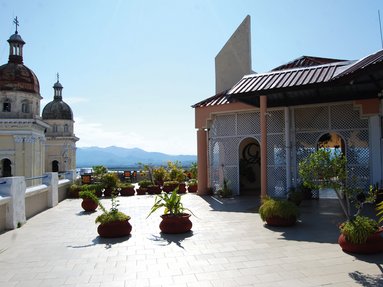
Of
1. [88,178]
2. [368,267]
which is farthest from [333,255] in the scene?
[88,178]

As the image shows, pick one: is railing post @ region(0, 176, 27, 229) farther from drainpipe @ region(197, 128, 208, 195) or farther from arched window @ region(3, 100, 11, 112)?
arched window @ region(3, 100, 11, 112)

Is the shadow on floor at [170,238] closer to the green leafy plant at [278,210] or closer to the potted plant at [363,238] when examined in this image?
the green leafy plant at [278,210]

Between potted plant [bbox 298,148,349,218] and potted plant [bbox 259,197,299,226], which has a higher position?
potted plant [bbox 298,148,349,218]

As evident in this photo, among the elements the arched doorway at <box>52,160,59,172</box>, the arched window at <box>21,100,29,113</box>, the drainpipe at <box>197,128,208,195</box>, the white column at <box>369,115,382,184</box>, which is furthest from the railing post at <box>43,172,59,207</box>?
the arched doorway at <box>52,160,59,172</box>

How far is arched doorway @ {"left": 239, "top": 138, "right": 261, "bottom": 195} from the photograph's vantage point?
19656 mm

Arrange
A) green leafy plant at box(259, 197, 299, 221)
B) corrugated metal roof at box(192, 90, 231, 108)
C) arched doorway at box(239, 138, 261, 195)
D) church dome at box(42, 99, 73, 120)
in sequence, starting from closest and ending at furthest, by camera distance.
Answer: green leafy plant at box(259, 197, 299, 221) → corrugated metal roof at box(192, 90, 231, 108) → arched doorway at box(239, 138, 261, 195) → church dome at box(42, 99, 73, 120)

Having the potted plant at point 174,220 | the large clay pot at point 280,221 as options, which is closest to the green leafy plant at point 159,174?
the potted plant at point 174,220

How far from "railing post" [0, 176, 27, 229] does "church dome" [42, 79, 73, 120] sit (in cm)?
4217

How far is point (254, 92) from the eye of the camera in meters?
11.5

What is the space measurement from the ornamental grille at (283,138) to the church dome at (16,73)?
25.7m

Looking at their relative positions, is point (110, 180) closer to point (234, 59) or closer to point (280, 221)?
point (234, 59)

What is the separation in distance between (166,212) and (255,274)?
390 centimetres

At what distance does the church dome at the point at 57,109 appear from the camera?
165ft

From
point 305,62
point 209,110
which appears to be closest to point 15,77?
point 209,110
